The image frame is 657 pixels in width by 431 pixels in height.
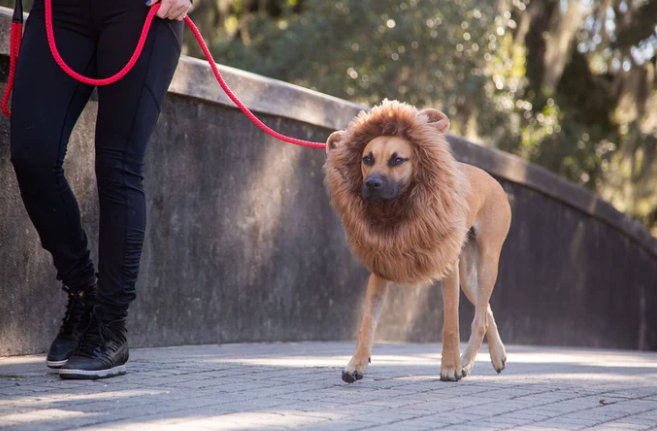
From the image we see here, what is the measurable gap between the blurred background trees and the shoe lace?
901cm

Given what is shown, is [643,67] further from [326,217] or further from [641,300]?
[326,217]

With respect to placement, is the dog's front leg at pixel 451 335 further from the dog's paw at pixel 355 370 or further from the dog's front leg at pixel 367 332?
the dog's paw at pixel 355 370

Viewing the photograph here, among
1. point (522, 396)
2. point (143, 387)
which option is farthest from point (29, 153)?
point (522, 396)

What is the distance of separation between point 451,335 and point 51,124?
2.07m

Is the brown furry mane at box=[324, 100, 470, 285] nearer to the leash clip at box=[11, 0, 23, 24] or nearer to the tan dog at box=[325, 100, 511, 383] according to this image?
the tan dog at box=[325, 100, 511, 383]

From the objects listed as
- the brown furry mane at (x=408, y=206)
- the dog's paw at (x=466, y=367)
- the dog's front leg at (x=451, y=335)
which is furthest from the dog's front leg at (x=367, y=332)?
the dog's paw at (x=466, y=367)

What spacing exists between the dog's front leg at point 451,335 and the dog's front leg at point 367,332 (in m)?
0.31

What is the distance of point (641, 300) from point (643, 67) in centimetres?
549

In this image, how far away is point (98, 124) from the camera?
11.4ft

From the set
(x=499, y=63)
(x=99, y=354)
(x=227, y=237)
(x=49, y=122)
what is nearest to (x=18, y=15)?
(x=49, y=122)

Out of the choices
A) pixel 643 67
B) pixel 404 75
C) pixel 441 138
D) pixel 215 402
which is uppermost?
pixel 643 67

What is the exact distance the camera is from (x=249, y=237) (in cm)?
556

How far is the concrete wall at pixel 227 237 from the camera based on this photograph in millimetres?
4262

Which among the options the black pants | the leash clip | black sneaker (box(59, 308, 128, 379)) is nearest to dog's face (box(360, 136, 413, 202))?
the black pants
